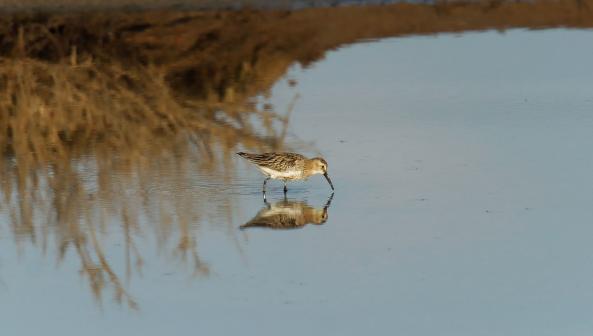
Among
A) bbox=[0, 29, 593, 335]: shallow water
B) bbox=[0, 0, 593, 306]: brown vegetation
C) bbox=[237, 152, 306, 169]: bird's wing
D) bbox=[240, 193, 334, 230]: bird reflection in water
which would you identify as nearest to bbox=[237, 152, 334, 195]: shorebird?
bbox=[237, 152, 306, 169]: bird's wing

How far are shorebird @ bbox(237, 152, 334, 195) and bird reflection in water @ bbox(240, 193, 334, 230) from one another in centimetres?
28

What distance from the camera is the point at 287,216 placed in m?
11.1

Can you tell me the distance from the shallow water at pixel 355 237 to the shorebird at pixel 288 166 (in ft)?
0.59

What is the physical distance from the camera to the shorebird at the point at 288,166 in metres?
11.9

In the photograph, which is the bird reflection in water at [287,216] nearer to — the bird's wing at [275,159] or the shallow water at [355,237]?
the shallow water at [355,237]

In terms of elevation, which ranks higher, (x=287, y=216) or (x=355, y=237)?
(x=287, y=216)

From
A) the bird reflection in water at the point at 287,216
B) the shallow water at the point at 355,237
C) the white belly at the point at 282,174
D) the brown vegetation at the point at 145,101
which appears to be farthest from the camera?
the white belly at the point at 282,174

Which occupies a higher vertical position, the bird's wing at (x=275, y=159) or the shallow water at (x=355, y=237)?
the bird's wing at (x=275, y=159)

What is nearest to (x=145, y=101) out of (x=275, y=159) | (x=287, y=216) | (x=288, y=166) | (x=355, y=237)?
(x=275, y=159)

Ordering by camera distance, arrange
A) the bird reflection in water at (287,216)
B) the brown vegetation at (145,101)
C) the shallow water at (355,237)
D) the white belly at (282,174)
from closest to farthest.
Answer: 1. the shallow water at (355,237)
2. the bird reflection in water at (287,216)
3. the brown vegetation at (145,101)
4. the white belly at (282,174)

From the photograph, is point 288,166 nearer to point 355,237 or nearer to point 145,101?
point 355,237

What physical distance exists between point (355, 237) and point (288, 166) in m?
1.81

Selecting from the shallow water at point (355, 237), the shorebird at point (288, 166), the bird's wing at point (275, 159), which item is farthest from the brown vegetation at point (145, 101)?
the shorebird at point (288, 166)

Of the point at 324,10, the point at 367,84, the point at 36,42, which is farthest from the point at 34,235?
the point at 324,10
